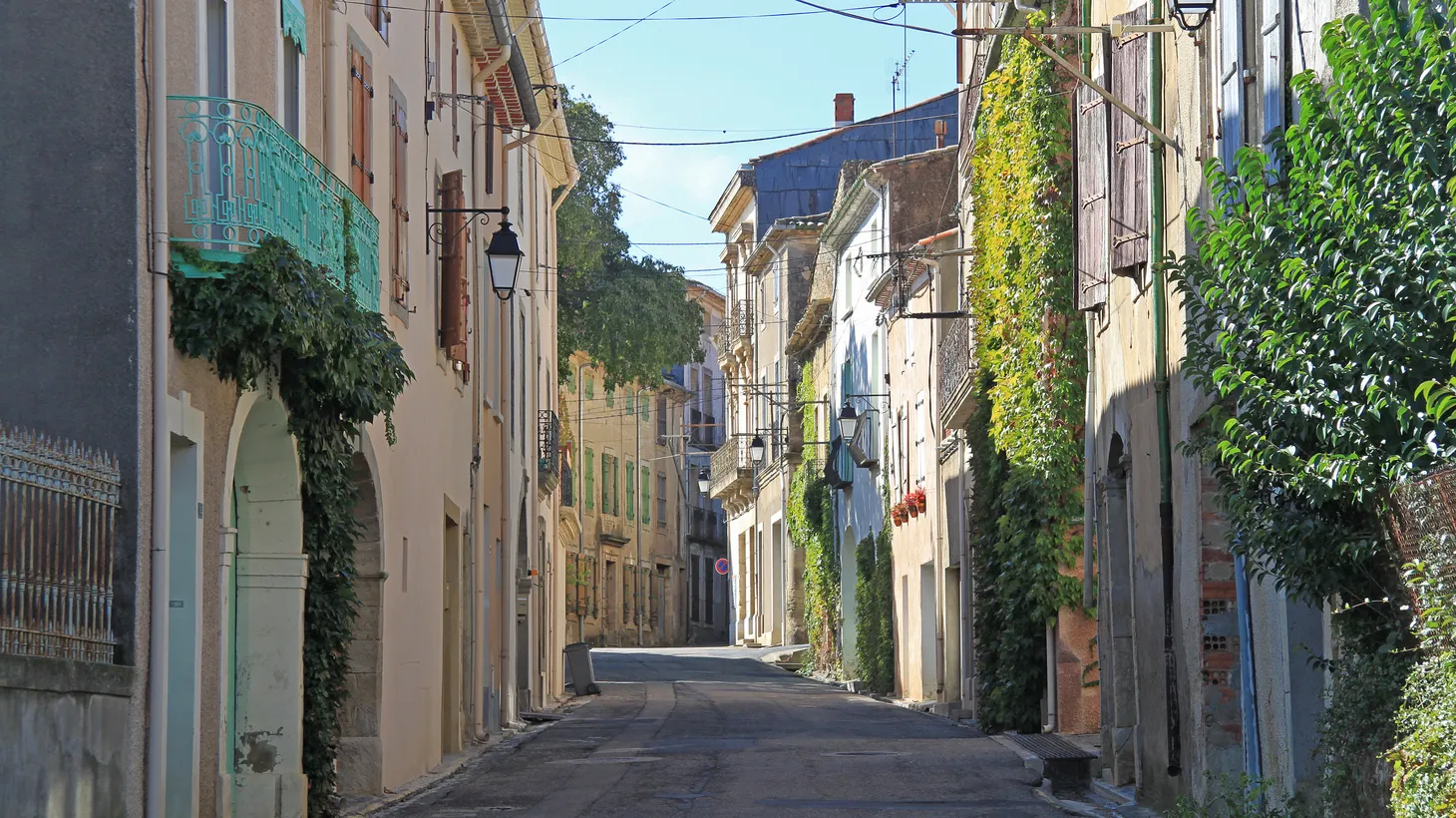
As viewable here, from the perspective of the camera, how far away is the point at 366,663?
15258 millimetres

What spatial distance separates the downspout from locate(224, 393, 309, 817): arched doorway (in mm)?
2635

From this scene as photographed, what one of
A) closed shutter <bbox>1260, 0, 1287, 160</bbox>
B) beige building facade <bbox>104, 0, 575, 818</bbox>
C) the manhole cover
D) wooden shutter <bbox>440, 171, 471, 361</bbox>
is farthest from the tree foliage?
closed shutter <bbox>1260, 0, 1287, 160</bbox>

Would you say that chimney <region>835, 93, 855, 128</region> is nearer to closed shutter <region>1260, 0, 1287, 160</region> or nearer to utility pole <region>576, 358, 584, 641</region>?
utility pole <region>576, 358, 584, 641</region>

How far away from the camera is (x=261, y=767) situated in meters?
12.4

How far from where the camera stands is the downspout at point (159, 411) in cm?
950

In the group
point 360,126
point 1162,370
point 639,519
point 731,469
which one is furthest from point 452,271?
point 639,519

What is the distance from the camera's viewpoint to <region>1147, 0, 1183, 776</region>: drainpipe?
43.7 ft

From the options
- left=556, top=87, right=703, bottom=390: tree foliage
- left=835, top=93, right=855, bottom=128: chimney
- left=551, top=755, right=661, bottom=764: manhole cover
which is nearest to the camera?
left=551, top=755, right=661, bottom=764: manhole cover

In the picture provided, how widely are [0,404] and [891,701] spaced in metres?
23.6

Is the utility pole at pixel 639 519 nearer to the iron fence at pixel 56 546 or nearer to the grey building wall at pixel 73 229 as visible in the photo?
the grey building wall at pixel 73 229

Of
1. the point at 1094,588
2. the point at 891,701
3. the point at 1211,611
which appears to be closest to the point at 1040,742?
the point at 1094,588

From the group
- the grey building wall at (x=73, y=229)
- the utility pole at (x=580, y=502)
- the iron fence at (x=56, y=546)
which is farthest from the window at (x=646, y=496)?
the iron fence at (x=56, y=546)

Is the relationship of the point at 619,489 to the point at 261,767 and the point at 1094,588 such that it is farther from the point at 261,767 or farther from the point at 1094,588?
the point at 261,767

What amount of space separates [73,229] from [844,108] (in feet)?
161
